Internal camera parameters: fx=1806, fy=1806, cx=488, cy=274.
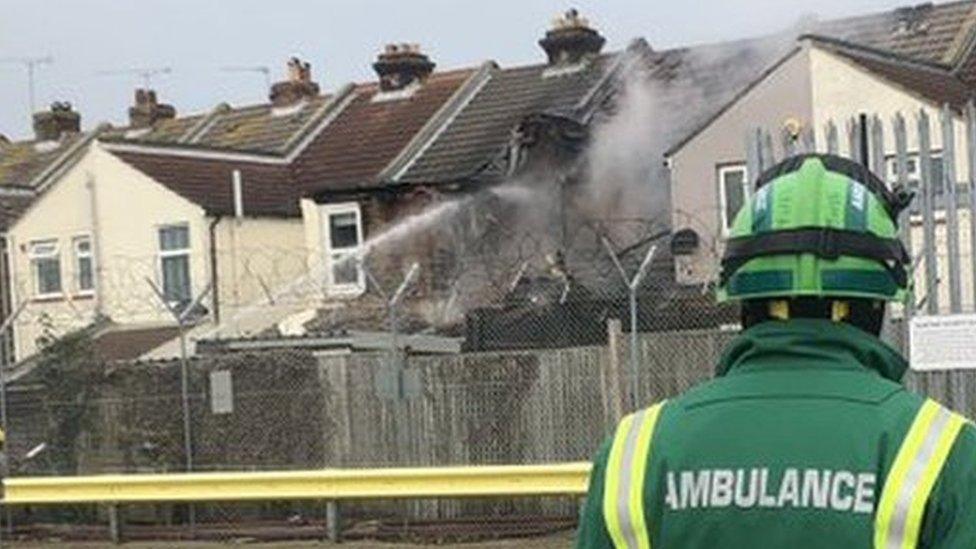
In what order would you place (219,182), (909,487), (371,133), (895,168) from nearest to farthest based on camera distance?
1. (909,487)
2. (895,168)
3. (219,182)
4. (371,133)

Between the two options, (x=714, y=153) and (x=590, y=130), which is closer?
(x=714, y=153)

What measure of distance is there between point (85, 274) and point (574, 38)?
1000 cm

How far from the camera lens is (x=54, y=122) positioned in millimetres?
42188

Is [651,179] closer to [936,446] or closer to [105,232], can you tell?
[105,232]

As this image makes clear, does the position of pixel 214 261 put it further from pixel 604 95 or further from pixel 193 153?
pixel 604 95

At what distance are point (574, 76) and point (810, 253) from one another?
31273mm

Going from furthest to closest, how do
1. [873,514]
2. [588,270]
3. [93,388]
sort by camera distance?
[588,270]
[93,388]
[873,514]

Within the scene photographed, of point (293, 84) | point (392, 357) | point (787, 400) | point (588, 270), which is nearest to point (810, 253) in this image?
point (787, 400)

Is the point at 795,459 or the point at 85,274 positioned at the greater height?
the point at 85,274

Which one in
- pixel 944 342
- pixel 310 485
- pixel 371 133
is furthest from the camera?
pixel 371 133

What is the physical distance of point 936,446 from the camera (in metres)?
2.16

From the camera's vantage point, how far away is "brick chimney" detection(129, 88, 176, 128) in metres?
42.8

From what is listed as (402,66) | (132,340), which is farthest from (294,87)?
(132,340)

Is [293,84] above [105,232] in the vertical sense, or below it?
above
